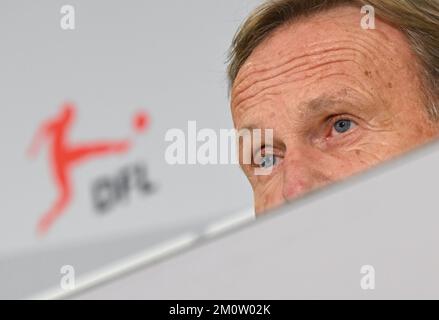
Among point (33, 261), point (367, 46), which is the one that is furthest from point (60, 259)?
point (367, 46)

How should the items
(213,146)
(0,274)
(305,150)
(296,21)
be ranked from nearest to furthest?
(305,150), (296,21), (213,146), (0,274)

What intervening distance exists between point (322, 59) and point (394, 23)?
4.5 inches

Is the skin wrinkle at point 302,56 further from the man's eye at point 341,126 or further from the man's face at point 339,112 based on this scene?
the man's eye at point 341,126

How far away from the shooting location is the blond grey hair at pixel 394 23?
1.00 metres

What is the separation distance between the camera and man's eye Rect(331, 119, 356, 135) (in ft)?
3.29

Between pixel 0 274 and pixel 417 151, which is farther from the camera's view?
pixel 0 274

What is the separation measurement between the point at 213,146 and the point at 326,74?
47 cm

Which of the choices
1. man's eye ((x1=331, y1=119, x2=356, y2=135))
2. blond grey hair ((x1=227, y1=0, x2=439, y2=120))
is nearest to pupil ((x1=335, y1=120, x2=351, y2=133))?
man's eye ((x1=331, y1=119, x2=356, y2=135))

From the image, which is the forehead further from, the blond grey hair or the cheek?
the cheek

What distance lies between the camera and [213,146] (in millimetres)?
1491

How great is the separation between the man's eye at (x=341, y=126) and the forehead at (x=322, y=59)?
0.05 m

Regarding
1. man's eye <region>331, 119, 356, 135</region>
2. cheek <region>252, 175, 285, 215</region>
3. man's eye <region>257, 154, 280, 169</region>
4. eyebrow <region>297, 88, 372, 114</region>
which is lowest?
cheek <region>252, 175, 285, 215</region>

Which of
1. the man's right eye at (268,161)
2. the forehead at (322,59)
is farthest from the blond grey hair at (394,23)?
the man's right eye at (268,161)
